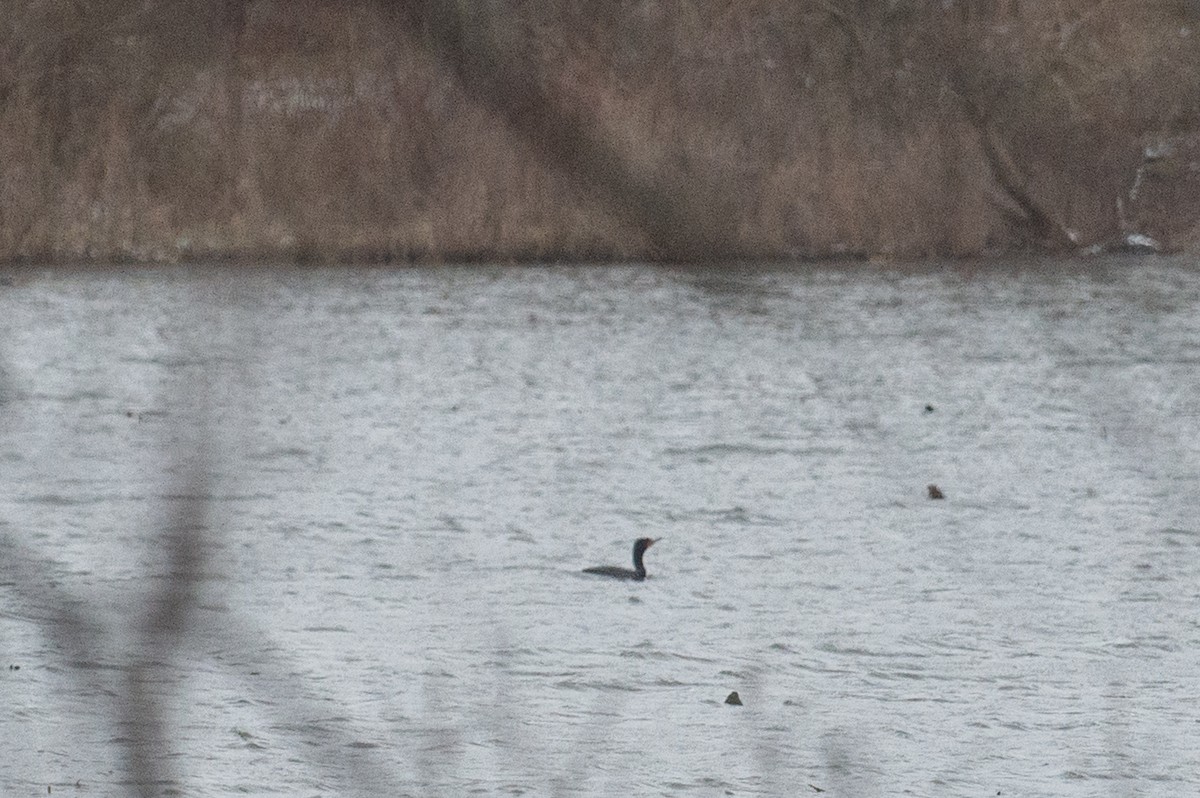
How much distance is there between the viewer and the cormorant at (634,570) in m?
5.45

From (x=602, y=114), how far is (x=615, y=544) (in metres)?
5.11

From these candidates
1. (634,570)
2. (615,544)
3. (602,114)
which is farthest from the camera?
(615,544)

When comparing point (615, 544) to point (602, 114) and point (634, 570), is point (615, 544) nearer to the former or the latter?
point (634, 570)

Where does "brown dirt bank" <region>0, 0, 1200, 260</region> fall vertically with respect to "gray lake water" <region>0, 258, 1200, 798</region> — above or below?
above

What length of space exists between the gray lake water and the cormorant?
0.22 feet

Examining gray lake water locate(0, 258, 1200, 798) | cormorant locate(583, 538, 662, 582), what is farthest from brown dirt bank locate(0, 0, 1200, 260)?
cormorant locate(583, 538, 662, 582)

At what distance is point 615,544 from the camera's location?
593 cm

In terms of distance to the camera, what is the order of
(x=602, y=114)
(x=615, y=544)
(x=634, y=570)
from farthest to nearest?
(x=615, y=544) < (x=634, y=570) < (x=602, y=114)

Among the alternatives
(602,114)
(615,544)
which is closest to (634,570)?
(615,544)

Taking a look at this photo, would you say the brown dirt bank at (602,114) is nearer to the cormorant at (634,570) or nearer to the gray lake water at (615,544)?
the gray lake water at (615,544)

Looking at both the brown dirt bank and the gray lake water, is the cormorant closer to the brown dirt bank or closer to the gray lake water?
the gray lake water

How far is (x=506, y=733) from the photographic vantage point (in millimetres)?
4004

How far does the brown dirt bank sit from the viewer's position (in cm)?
83

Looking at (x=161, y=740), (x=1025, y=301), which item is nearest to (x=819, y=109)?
(x=161, y=740)
